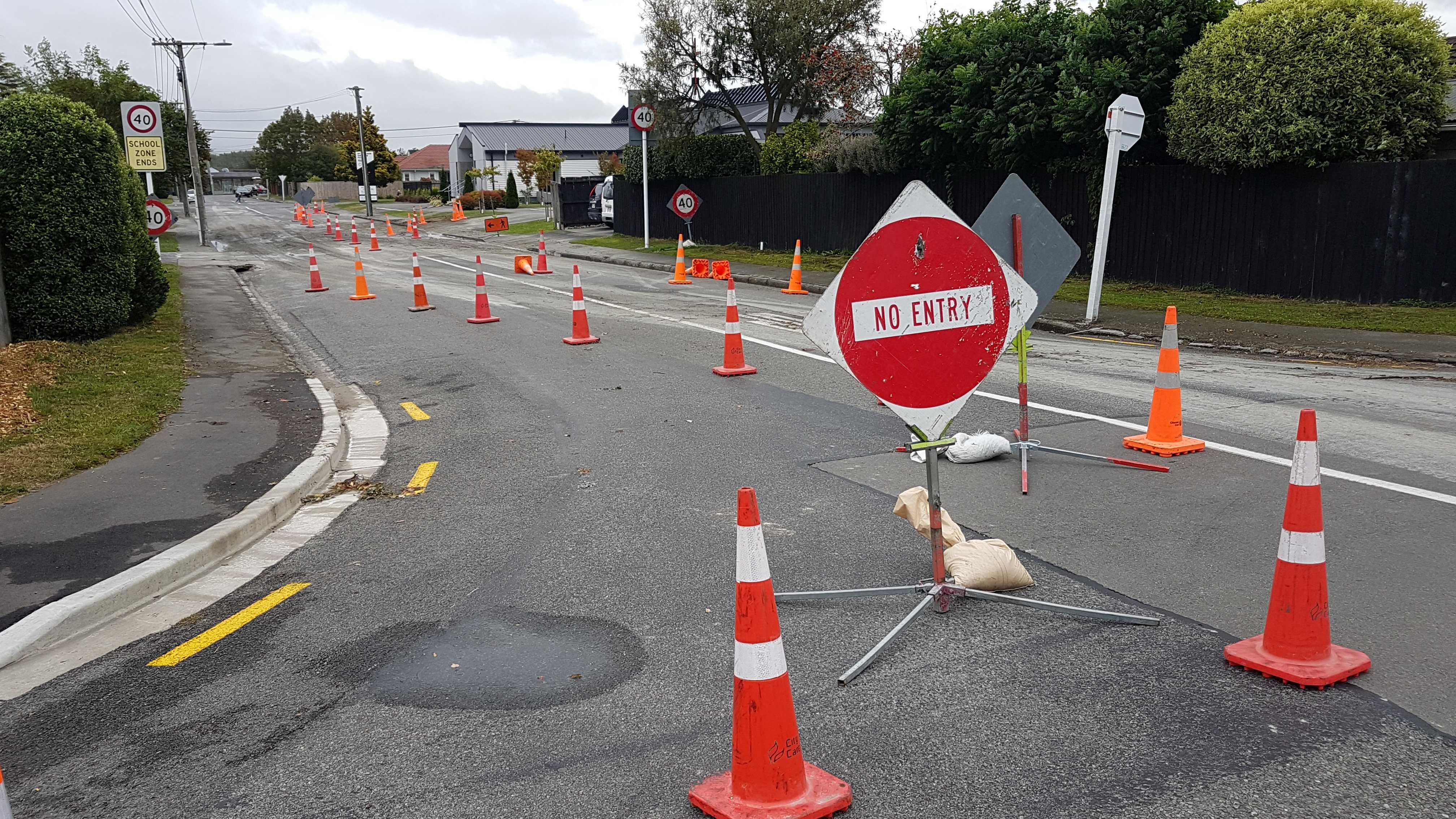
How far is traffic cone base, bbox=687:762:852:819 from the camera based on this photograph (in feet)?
10.3

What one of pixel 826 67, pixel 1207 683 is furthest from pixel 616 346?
pixel 826 67

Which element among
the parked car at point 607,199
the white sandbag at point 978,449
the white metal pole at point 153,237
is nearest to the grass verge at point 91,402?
the white metal pole at point 153,237

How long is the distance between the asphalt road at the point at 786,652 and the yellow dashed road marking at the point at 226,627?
2.5 inches

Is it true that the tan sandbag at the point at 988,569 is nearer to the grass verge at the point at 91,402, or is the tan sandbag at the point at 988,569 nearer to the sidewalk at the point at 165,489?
the sidewalk at the point at 165,489

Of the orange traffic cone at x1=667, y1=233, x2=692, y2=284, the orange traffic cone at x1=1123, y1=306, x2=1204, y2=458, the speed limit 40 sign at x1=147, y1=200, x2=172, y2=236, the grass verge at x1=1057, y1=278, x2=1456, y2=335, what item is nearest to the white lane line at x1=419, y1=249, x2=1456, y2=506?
the orange traffic cone at x1=1123, y1=306, x2=1204, y2=458

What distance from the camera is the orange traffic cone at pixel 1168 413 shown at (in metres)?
7.46

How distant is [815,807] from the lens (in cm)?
318

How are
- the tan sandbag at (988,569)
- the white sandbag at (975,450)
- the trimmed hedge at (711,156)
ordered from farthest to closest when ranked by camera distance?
the trimmed hedge at (711,156), the white sandbag at (975,450), the tan sandbag at (988,569)

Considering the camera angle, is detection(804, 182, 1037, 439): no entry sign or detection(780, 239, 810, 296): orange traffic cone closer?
detection(804, 182, 1037, 439): no entry sign

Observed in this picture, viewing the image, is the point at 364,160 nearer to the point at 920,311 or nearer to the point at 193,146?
the point at 193,146

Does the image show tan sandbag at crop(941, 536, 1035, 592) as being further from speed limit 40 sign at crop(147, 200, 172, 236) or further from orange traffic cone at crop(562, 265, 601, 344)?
speed limit 40 sign at crop(147, 200, 172, 236)

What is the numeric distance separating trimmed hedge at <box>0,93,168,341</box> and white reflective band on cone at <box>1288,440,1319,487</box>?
13.2m

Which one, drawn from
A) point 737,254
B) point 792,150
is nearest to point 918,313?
point 737,254

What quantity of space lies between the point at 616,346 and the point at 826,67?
22.1 m
